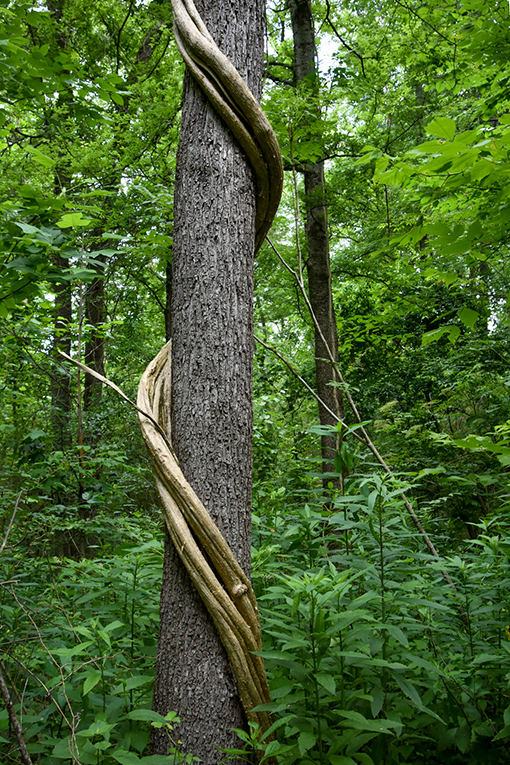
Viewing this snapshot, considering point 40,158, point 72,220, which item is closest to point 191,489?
point 72,220

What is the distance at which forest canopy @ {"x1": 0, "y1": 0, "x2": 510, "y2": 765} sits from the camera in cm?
146

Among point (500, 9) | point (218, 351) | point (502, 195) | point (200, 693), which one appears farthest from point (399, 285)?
point (200, 693)

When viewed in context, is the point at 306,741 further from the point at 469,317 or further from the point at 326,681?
the point at 469,317

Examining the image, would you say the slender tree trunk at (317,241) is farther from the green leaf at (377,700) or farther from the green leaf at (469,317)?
the green leaf at (377,700)

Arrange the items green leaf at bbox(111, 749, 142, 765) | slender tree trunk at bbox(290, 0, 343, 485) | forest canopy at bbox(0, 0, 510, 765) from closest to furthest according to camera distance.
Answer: green leaf at bbox(111, 749, 142, 765)
forest canopy at bbox(0, 0, 510, 765)
slender tree trunk at bbox(290, 0, 343, 485)

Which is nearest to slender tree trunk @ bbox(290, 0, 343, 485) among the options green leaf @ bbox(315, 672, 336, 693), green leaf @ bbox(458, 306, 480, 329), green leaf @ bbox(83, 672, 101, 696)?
green leaf @ bbox(458, 306, 480, 329)

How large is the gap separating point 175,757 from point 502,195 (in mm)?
2124

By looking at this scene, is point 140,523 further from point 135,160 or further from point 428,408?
point 428,408

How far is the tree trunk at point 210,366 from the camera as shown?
134cm

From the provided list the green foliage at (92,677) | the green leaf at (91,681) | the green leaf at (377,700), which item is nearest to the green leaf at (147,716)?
the green foliage at (92,677)

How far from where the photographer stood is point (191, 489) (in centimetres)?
139

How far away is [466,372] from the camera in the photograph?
642cm

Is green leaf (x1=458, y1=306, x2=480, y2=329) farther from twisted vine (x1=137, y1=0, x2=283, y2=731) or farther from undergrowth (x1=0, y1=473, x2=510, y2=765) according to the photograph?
twisted vine (x1=137, y1=0, x2=283, y2=731)

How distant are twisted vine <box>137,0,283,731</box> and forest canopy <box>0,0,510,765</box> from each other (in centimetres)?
13
